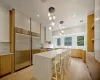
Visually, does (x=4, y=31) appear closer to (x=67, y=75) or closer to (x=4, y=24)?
(x=4, y=24)

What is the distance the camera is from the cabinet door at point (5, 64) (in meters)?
3.10

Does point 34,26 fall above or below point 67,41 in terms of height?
above

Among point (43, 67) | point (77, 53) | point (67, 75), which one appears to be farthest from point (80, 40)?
point (43, 67)

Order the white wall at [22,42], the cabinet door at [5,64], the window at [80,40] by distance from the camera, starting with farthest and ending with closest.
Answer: the window at [80,40]
the white wall at [22,42]
the cabinet door at [5,64]

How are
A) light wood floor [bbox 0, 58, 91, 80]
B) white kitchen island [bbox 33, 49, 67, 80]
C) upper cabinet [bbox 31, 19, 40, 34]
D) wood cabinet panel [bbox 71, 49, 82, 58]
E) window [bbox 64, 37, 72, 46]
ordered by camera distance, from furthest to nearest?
window [bbox 64, 37, 72, 46], wood cabinet panel [bbox 71, 49, 82, 58], upper cabinet [bbox 31, 19, 40, 34], light wood floor [bbox 0, 58, 91, 80], white kitchen island [bbox 33, 49, 67, 80]

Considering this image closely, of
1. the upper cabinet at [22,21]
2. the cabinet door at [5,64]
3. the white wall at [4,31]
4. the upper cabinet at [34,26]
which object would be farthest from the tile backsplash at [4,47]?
the upper cabinet at [34,26]

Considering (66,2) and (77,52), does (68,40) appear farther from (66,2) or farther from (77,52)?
(66,2)

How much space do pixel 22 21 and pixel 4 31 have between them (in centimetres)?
110

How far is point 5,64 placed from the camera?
328cm

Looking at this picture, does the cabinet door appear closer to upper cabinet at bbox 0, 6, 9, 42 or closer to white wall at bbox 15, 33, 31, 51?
white wall at bbox 15, 33, 31, 51

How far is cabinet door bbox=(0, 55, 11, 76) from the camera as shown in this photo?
10.2 ft

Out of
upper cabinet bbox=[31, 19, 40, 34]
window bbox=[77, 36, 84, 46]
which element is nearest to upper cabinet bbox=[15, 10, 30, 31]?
upper cabinet bbox=[31, 19, 40, 34]

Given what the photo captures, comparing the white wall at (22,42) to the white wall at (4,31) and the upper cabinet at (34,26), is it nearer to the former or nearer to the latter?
the white wall at (4,31)

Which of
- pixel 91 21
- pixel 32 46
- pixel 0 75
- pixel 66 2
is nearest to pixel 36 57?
pixel 0 75
